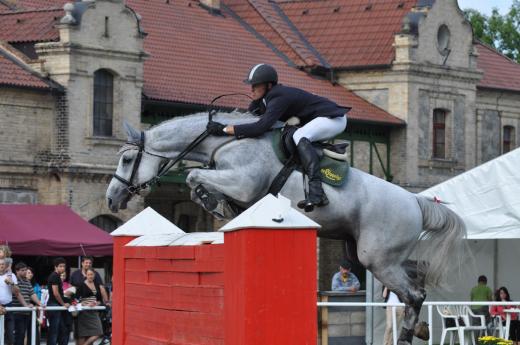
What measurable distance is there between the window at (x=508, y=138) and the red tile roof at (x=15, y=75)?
24749 mm

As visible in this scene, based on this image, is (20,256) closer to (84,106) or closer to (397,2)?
(84,106)

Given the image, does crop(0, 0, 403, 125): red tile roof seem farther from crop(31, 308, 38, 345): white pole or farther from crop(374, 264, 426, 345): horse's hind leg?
crop(374, 264, 426, 345): horse's hind leg

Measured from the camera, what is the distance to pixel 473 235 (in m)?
26.4

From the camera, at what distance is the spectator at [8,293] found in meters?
22.0

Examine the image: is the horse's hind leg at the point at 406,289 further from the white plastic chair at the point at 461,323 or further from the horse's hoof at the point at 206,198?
the white plastic chair at the point at 461,323

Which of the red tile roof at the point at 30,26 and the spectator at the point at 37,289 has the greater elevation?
the red tile roof at the point at 30,26

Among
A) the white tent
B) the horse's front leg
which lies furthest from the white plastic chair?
the horse's front leg

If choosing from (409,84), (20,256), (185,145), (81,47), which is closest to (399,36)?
(409,84)

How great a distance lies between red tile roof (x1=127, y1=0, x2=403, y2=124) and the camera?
48.7 m

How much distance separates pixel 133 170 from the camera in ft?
45.5

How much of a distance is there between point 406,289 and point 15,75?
96.5 feet

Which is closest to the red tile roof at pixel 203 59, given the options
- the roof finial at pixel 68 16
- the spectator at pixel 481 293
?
the roof finial at pixel 68 16

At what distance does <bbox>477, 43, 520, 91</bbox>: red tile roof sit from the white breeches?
157 feet

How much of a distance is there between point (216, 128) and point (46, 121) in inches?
1189
